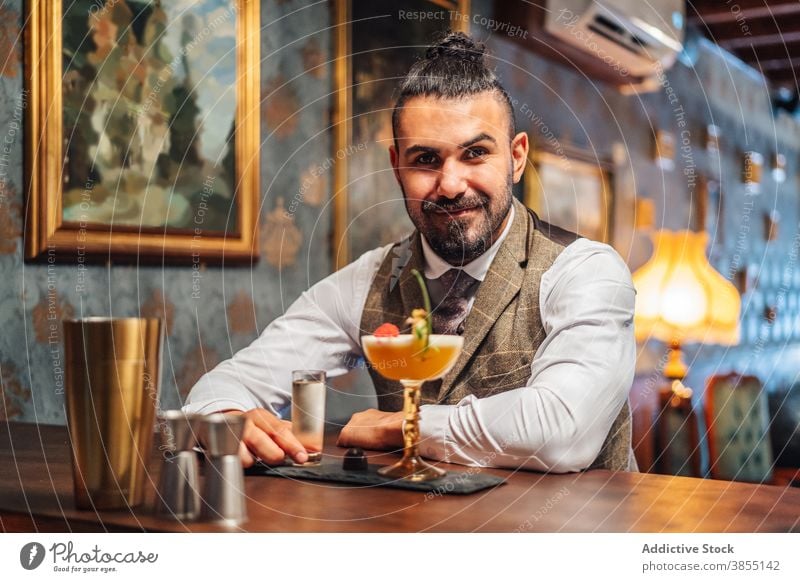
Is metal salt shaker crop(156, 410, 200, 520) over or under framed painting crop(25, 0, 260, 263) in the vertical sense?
under

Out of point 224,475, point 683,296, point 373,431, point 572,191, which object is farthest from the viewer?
point 683,296

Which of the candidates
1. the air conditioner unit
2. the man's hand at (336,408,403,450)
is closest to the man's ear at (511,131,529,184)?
the air conditioner unit

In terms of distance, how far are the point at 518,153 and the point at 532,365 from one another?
0.26 meters

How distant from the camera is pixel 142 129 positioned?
109 centimetres

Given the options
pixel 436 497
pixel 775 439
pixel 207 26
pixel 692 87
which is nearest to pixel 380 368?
pixel 436 497

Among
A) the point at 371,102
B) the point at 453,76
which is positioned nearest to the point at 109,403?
the point at 453,76

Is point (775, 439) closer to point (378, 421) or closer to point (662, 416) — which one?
point (662, 416)

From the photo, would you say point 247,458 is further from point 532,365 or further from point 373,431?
point 532,365

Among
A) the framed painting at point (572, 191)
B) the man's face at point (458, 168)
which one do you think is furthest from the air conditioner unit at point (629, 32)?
the man's face at point (458, 168)

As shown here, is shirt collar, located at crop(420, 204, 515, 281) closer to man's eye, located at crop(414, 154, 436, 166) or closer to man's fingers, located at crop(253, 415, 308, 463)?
man's eye, located at crop(414, 154, 436, 166)

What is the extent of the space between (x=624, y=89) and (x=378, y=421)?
0.77m

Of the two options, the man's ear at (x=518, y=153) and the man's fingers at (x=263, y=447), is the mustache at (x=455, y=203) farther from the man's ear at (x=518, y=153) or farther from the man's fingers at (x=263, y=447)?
the man's fingers at (x=263, y=447)

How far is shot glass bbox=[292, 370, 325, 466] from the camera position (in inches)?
31.6

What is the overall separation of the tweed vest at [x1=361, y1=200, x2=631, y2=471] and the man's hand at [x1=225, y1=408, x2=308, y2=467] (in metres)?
0.20
